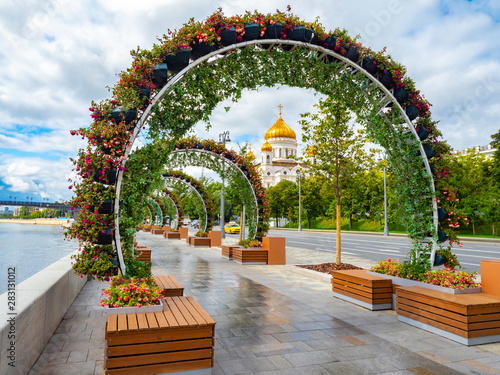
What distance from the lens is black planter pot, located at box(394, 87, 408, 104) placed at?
22.6 ft

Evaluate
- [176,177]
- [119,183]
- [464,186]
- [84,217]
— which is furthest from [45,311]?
[464,186]

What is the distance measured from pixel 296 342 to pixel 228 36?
15.1 feet

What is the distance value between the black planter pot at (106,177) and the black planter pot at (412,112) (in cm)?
552

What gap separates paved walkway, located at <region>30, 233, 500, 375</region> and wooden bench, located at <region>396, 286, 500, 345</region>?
142 mm

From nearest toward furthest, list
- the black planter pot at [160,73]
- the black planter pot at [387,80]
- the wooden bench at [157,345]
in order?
1. the wooden bench at [157,345]
2. the black planter pot at [160,73]
3. the black planter pot at [387,80]

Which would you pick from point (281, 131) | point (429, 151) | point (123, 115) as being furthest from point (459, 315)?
point (281, 131)

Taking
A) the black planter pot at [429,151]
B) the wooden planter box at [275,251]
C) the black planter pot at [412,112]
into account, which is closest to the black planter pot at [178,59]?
the black planter pot at [412,112]

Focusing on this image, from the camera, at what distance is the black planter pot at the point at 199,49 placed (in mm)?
5511

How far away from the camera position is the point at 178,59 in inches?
211

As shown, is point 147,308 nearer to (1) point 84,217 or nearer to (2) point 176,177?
(1) point 84,217

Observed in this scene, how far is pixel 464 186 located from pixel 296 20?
36.0 metres

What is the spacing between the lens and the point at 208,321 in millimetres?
3672

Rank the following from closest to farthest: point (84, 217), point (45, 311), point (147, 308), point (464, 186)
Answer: point (147, 308), point (45, 311), point (84, 217), point (464, 186)

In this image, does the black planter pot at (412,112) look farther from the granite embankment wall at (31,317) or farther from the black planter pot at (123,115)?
the granite embankment wall at (31,317)
